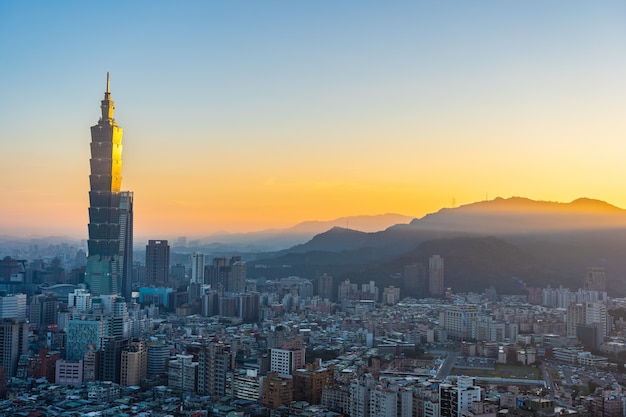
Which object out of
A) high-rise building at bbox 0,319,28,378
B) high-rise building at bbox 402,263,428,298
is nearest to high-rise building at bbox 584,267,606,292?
high-rise building at bbox 402,263,428,298

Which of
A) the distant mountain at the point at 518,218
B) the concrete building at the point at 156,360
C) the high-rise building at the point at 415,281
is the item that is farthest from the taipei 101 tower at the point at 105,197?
the distant mountain at the point at 518,218

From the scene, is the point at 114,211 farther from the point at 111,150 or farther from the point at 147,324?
the point at 147,324

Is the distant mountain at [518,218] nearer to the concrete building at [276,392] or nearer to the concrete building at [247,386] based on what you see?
the concrete building at [247,386]

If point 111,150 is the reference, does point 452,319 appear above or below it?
below

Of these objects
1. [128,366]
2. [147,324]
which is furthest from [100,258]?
[128,366]

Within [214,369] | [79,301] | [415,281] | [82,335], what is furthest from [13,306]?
[415,281]

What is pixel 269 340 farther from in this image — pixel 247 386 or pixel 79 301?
pixel 79 301
